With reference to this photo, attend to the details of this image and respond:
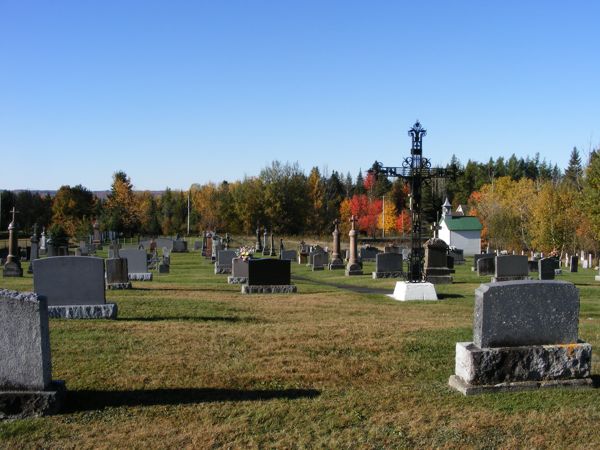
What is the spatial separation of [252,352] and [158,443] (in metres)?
3.30

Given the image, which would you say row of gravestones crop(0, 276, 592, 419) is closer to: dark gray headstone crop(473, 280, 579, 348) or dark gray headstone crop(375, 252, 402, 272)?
dark gray headstone crop(473, 280, 579, 348)

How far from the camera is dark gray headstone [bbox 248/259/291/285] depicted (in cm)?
1881

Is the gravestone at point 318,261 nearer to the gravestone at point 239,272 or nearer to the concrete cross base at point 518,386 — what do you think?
the gravestone at point 239,272

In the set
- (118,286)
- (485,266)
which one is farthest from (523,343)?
(485,266)

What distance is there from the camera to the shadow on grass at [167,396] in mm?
6529

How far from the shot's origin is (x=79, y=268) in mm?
12086

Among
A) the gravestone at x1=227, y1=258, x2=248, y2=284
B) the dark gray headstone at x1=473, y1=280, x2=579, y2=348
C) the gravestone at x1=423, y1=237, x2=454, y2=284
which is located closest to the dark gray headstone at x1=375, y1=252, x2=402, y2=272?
the gravestone at x1=423, y1=237, x2=454, y2=284

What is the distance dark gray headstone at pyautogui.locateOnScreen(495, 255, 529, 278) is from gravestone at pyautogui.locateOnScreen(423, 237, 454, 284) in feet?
6.72

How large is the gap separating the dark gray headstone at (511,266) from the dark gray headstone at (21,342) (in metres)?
20.1

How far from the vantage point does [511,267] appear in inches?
933

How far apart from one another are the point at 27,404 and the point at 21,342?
638mm

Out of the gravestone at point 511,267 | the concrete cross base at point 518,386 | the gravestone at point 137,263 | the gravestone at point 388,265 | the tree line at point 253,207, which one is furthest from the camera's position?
the tree line at point 253,207

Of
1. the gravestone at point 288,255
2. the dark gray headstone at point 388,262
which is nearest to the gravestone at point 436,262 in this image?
the dark gray headstone at point 388,262

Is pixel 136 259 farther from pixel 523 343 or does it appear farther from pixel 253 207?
pixel 253 207
